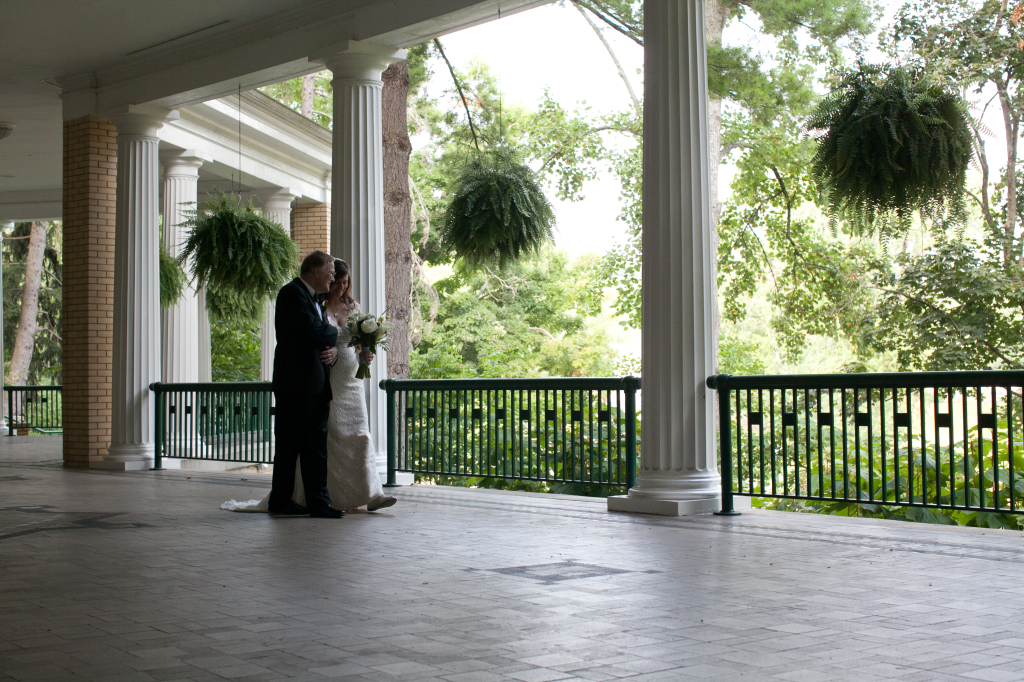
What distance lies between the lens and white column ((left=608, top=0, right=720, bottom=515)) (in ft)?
24.3

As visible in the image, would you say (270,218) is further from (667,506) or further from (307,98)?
(667,506)

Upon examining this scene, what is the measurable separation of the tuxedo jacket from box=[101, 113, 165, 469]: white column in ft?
18.7

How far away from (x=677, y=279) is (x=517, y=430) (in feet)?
7.85

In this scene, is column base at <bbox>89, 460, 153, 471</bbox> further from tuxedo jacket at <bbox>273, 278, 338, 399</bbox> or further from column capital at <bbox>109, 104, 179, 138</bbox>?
tuxedo jacket at <bbox>273, 278, 338, 399</bbox>

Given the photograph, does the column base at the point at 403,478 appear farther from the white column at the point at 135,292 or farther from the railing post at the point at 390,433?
the white column at the point at 135,292

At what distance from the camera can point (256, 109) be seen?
50.8 feet

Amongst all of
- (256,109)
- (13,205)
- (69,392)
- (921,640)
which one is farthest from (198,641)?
(13,205)

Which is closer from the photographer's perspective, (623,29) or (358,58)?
(358,58)

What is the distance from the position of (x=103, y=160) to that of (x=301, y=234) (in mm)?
6692

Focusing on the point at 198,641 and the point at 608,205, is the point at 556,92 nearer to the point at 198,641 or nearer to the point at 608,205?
the point at 608,205

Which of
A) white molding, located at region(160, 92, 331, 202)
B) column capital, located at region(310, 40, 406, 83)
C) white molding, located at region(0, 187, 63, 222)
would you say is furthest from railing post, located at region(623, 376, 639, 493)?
white molding, located at region(0, 187, 63, 222)

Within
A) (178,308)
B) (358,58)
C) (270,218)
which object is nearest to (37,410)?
(270,218)

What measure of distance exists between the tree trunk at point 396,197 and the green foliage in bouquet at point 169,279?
3181 mm

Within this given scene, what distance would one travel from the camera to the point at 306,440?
292 inches
